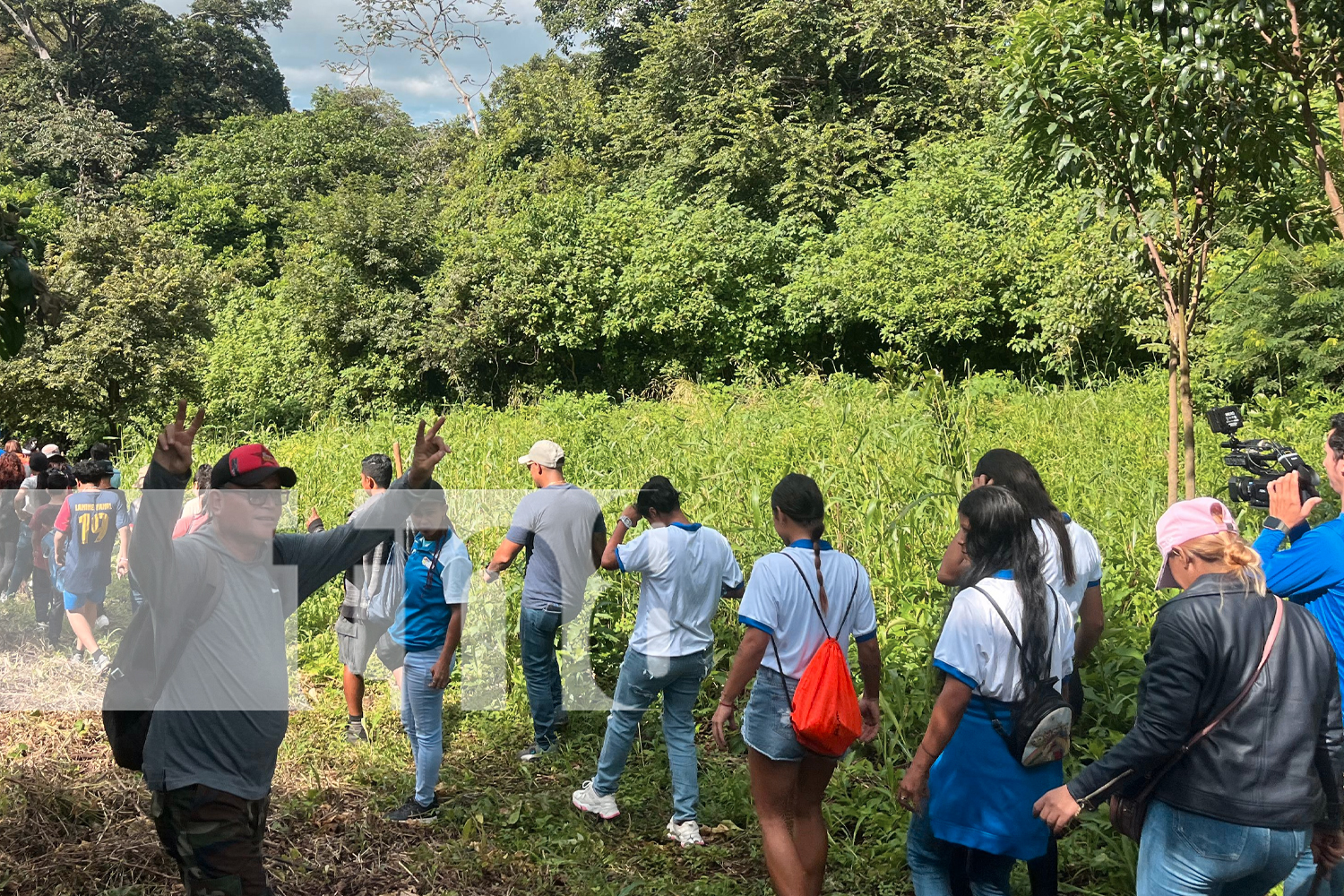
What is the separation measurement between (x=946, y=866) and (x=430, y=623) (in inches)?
93.9

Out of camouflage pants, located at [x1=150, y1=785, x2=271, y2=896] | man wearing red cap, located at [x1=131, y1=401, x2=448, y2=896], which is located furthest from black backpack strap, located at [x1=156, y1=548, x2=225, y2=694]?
camouflage pants, located at [x1=150, y1=785, x2=271, y2=896]

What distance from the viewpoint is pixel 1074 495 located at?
607cm

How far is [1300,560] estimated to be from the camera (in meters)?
2.79

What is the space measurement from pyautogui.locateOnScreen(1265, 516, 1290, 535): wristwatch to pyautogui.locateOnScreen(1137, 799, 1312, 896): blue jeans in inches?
40.5

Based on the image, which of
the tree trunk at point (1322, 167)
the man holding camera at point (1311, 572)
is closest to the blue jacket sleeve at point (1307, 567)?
the man holding camera at point (1311, 572)

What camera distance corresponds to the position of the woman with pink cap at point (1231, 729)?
217cm

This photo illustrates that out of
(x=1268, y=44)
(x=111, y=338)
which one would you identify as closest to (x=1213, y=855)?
(x=1268, y=44)

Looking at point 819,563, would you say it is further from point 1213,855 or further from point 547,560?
point 547,560

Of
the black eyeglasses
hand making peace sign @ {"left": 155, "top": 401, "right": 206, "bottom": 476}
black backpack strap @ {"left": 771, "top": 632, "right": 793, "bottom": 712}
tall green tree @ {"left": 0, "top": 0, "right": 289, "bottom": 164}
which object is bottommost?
black backpack strap @ {"left": 771, "top": 632, "right": 793, "bottom": 712}

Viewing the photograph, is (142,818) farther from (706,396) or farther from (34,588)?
(706,396)

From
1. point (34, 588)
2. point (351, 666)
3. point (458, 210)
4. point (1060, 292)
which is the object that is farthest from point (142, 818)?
point (458, 210)

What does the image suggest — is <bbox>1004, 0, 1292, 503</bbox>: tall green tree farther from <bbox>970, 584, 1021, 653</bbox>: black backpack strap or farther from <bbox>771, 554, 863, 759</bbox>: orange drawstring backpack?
<bbox>970, 584, 1021, 653</bbox>: black backpack strap

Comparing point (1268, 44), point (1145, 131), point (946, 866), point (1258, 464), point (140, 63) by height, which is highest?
point (140, 63)

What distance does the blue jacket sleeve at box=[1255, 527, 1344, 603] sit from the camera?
2748 mm
